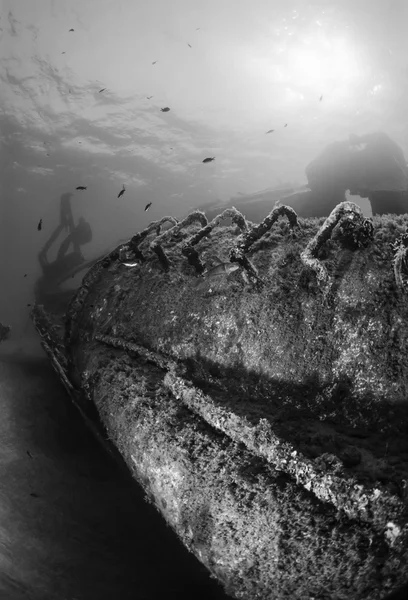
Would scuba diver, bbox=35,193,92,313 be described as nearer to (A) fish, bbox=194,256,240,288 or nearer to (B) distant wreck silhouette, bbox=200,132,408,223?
(B) distant wreck silhouette, bbox=200,132,408,223

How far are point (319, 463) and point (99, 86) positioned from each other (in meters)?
28.1

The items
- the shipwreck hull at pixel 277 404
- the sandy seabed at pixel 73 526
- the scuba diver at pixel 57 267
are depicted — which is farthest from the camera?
the scuba diver at pixel 57 267

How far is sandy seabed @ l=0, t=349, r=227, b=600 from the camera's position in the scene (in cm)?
322

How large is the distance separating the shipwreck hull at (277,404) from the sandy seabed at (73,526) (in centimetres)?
152

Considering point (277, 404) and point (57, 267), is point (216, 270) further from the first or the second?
point (57, 267)

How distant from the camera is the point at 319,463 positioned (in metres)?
1.69

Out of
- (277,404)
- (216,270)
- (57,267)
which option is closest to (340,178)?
(216,270)

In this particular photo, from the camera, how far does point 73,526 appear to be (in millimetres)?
3816

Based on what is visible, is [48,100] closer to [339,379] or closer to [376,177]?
[376,177]

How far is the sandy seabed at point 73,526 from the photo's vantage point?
3.22 meters

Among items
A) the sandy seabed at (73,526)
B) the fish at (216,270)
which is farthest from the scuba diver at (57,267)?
the fish at (216,270)

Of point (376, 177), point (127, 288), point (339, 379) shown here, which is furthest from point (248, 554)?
point (376, 177)

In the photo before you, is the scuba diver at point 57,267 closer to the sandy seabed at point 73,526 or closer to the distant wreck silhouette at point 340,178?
the distant wreck silhouette at point 340,178

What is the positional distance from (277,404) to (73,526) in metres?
3.31
